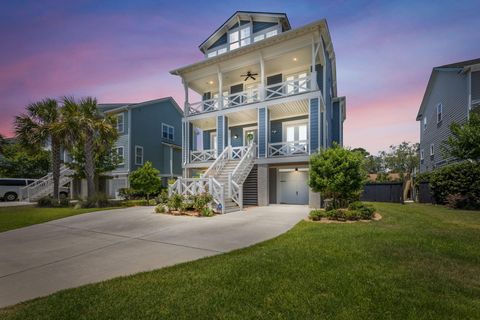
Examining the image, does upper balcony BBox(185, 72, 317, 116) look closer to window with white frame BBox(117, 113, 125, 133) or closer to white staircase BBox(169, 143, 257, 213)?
white staircase BBox(169, 143, 257, 213)

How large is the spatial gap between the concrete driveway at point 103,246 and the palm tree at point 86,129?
23.5 feet

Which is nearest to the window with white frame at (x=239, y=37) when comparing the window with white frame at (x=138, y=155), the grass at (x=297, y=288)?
the window with white frame at (x=138, y=155)

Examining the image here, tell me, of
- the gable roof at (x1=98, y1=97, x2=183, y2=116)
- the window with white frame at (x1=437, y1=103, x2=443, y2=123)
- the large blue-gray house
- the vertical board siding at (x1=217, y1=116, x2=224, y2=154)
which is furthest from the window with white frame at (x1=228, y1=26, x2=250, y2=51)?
the window with white frame at (x1=437, y1=103, x2=443, y2=123)

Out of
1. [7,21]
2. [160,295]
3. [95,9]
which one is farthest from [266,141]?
[7,21]

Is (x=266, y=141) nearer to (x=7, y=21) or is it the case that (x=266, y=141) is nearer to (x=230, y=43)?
(x=230, y=43)

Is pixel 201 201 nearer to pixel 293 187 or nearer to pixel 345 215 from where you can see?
pixel 345 215

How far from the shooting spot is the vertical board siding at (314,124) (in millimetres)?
12617

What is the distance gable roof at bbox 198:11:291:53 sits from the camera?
16172mm

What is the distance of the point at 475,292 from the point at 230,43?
19.2m

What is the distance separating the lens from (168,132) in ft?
86.5

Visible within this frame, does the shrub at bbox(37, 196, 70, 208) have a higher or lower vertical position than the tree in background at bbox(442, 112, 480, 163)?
lower

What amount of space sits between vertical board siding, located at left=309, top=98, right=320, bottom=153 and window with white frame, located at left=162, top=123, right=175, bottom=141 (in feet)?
59.6

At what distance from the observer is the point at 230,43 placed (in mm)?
18125

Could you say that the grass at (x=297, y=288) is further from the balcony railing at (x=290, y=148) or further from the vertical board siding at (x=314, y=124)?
the balcony railing at (x=290, y=148)
